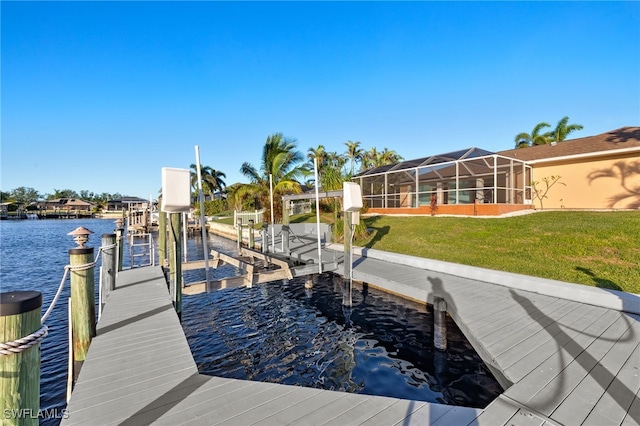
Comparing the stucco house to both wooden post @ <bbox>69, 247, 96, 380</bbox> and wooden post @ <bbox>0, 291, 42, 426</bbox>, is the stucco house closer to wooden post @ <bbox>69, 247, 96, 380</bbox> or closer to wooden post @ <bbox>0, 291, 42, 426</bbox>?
wooden post @ <bbox>69, 247, 96, 380</bbox>

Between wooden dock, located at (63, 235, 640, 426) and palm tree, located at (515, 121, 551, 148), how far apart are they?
30333mm

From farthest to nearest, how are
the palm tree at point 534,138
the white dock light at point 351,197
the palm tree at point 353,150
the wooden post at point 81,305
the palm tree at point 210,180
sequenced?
the palm tree at point 210,180
the palm tree at point 353,150
the palm tree at point 534,138
the white dock light at point 351,197
the wooden post at point 81,305

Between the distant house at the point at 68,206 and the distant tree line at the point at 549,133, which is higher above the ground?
the distant tree line at the point at 549,133

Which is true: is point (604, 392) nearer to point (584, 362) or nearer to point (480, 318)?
point (584, 362)

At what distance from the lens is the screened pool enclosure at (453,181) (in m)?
14.5

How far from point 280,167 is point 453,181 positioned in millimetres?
11332

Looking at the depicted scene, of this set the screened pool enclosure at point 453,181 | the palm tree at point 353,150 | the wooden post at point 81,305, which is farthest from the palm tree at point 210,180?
the wooden post at point 81,305

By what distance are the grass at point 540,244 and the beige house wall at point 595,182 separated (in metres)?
3.71

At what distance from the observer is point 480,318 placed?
15.8 ft

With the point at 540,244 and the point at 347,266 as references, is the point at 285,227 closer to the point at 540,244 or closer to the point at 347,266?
the point at 347,266

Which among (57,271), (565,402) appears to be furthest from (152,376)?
(57,271)

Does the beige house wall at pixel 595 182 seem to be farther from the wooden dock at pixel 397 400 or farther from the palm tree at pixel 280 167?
the palm tree at pixel 280 167

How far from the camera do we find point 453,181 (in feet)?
57.1

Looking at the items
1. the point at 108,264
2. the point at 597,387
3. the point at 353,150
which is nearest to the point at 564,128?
the point at 353,150
